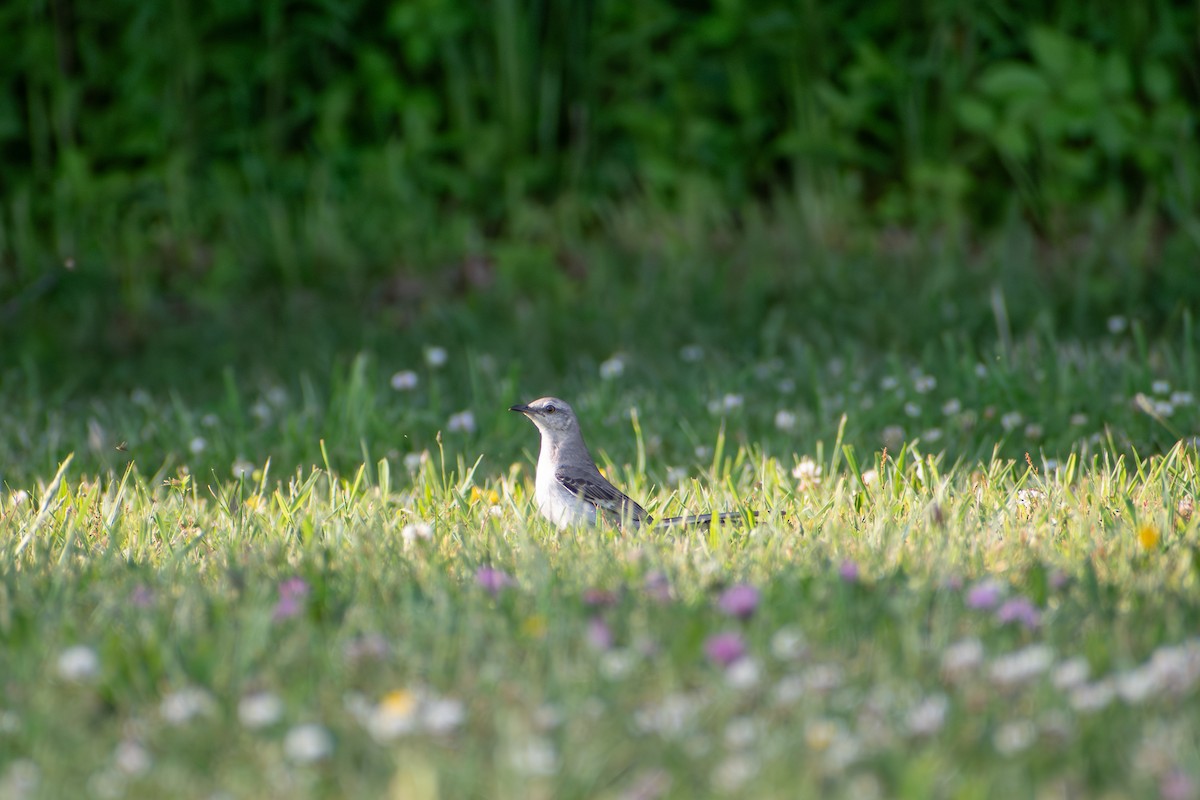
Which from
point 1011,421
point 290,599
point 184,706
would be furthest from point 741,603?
point 1011,421

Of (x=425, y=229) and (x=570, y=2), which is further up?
(x=570, y=2)

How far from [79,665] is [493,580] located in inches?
35.1

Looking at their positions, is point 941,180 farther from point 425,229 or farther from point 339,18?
point 339,18

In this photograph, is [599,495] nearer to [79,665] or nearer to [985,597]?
[985,597]

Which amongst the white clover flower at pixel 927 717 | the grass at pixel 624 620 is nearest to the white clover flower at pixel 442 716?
the grass at pixel 624 620

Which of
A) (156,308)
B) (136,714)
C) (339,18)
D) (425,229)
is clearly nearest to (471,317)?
(425,229)

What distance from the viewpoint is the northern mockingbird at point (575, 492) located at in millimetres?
3766

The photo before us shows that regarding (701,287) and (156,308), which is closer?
(701,287)

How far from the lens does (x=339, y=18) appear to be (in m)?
8.20

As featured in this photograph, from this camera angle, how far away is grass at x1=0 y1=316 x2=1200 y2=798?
2.13 m

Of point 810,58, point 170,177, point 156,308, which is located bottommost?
point 156,308

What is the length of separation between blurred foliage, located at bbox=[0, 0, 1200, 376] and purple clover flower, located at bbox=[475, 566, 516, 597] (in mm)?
4101

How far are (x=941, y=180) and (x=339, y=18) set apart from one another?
3.42 m

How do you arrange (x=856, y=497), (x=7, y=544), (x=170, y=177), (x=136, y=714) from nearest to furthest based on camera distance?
(x=136, y=714)
(x=7, y=544)
(x=856, y=497)
(x=170, y=177)
